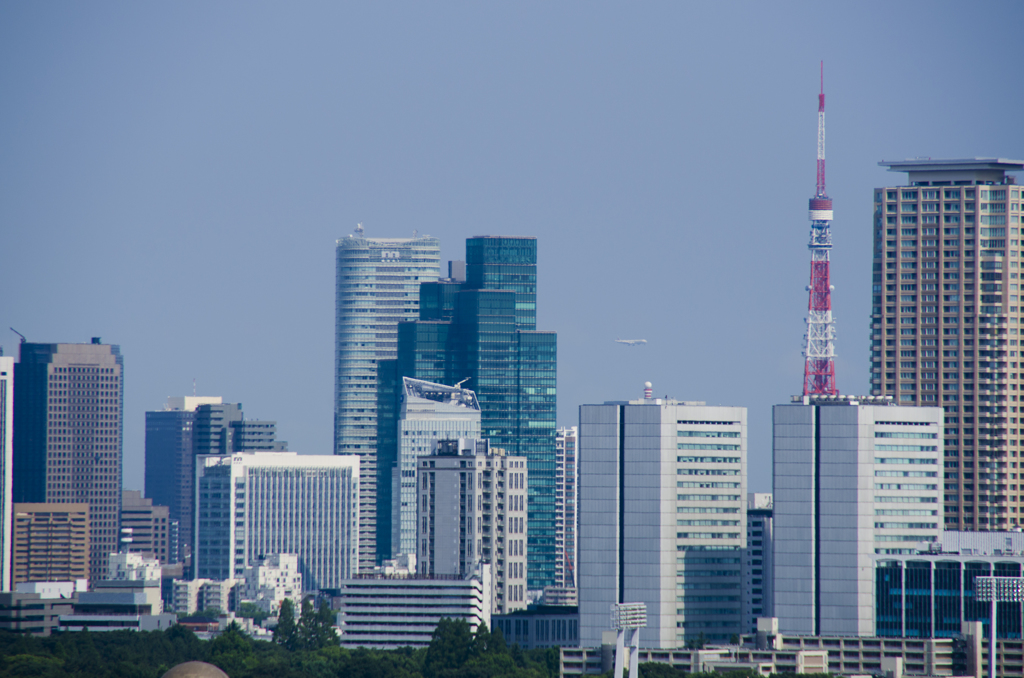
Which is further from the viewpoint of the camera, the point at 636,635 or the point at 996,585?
the point at 996,585

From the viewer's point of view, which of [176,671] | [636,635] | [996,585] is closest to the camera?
[176,671]

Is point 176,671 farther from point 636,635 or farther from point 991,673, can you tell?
point 991,673

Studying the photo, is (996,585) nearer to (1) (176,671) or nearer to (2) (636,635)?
(2) (636,635)

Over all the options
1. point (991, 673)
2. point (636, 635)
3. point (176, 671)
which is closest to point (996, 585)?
point (991, 673)

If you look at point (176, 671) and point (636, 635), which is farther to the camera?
point (636, 635)

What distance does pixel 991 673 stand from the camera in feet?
618

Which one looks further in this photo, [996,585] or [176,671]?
[996,585]

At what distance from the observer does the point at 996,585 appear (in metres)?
194

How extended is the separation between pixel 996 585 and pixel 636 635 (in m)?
38.2

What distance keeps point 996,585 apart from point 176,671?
83.8 metres

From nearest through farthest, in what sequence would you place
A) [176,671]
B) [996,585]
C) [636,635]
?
[176,671] < [636,635] < [996,585]

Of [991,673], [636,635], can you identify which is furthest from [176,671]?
[991,673]

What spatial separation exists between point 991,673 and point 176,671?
8006 centimetres

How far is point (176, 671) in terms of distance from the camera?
494 feet
